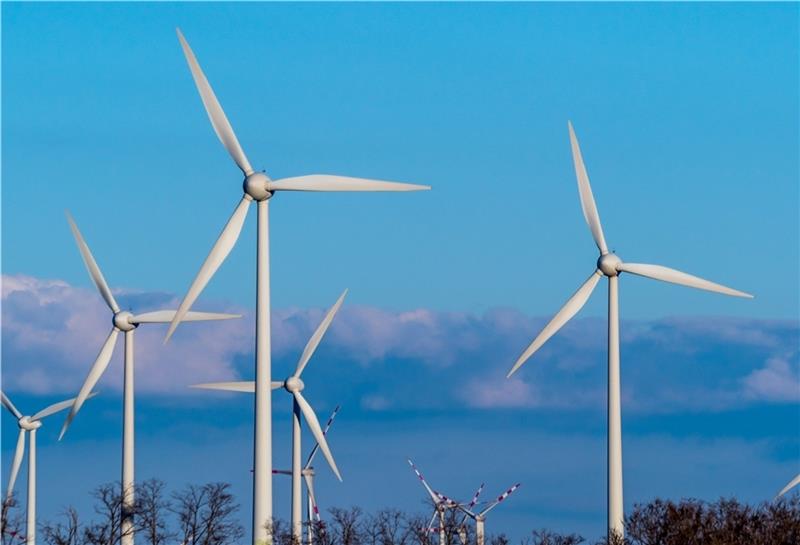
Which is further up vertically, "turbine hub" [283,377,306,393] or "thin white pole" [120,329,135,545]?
"turbine hub" [283,377,306,393]

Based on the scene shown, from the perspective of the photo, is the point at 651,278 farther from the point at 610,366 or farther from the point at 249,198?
the point at 249,198

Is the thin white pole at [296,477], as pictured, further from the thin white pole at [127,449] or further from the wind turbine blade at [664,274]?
the wind turbine blade at [664,274]

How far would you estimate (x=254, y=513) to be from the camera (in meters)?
80.7

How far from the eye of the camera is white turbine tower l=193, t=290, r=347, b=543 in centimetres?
10794

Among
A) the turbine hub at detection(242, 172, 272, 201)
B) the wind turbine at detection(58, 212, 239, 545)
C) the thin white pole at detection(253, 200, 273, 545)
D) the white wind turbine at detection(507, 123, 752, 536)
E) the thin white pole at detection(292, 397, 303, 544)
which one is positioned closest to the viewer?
the thin white pole at detection(253, 200, 273, 545)

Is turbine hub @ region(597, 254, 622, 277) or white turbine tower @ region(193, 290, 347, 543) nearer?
turbine hub @ region(597, 254, 622, 277)

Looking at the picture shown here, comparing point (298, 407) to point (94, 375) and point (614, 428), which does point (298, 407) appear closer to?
point (94, 375)

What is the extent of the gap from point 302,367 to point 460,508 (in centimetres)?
1443

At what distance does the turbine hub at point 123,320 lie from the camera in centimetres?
10619

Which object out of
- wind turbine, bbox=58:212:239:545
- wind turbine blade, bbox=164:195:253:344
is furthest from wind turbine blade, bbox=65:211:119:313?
wind turbine blade, bbox=164:195:253:344

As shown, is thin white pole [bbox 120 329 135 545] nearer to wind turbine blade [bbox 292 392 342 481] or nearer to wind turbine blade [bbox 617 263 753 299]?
wind turbine blade [bbox 292 392 342 481]

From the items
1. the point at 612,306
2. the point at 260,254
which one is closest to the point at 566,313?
the point at 612,306

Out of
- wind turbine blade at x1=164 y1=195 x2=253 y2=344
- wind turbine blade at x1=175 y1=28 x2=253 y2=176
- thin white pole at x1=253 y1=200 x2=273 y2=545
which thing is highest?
wind turbine blade at x1=175 y1=28 x2=253 y2=176

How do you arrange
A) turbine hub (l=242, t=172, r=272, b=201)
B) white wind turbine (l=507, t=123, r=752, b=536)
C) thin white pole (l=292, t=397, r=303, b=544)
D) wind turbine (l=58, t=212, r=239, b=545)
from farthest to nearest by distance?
thin white pole (l=292, t=397, r=303, b=544)
wind turbine (l=58, t=212, r=239, b=545)
white wind turbine (l=507, t=123, r=752, b=536)
turbine hub (l=242, t=172, r=272, b=201)
